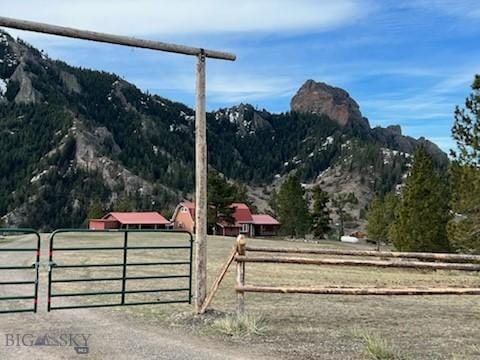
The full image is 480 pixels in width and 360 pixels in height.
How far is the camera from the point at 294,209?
251 ft

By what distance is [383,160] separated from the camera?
654ft

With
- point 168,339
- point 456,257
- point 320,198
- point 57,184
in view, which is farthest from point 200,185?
point 57,184

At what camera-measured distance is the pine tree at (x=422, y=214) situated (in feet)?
115

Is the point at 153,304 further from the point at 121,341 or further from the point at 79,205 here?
the point at 79,205

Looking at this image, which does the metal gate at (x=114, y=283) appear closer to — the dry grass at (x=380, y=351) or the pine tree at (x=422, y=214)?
the dry grass at (x=380, y=351)

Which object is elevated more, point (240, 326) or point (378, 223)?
point (378, 223)

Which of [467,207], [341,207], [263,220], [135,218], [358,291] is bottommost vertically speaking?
[358,291]

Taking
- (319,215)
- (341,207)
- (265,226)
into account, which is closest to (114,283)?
(319,215)

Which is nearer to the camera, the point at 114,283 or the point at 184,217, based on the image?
the point at 114,283

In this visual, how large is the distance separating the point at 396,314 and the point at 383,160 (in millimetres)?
194962

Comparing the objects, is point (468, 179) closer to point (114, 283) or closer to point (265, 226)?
point (114, 283)

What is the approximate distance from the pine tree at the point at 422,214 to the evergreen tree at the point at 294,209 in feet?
131

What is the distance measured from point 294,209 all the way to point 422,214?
4166cm

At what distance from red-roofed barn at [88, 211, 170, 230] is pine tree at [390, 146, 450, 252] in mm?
62076
